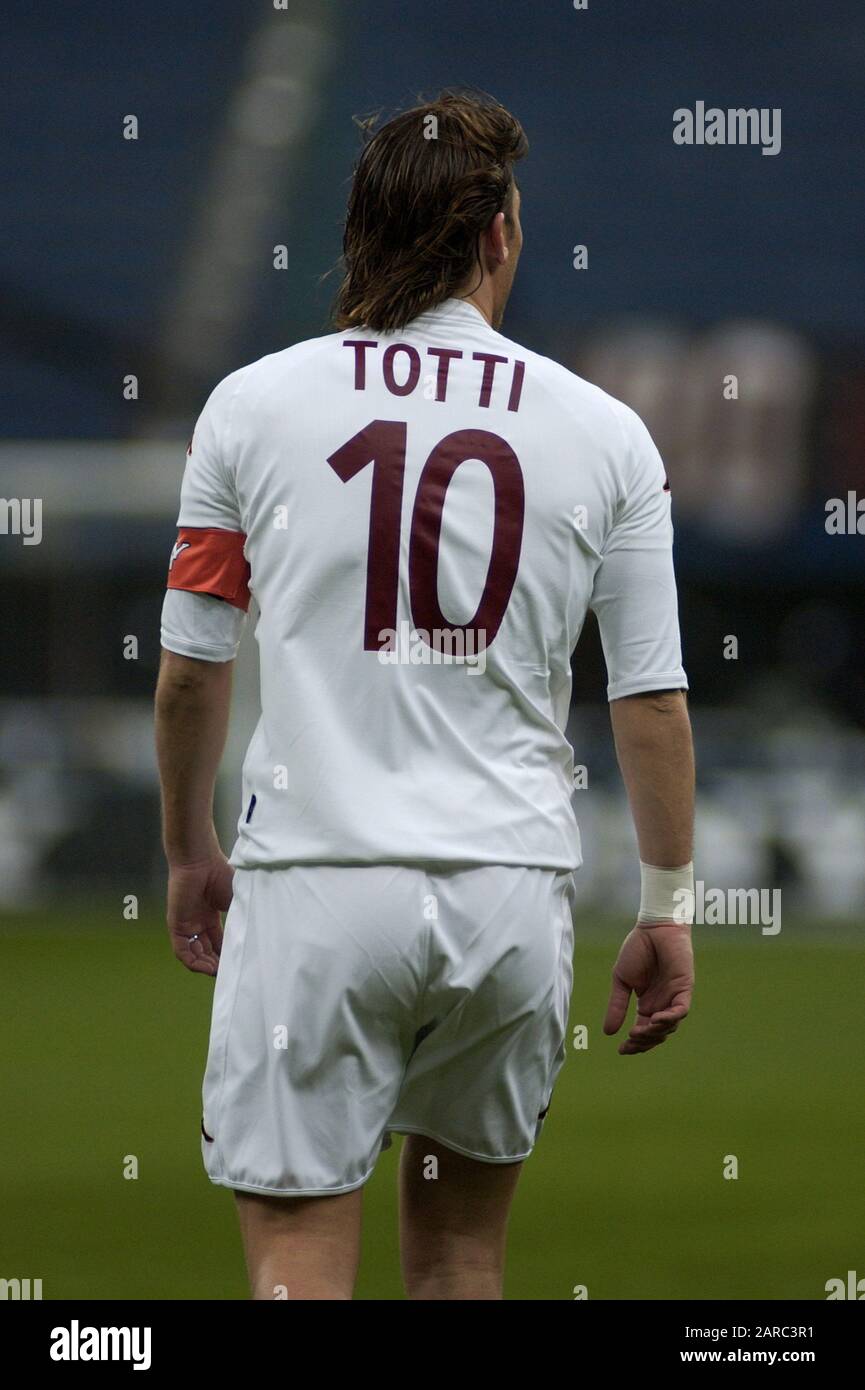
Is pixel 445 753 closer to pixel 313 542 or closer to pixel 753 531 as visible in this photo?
pixel 313 542

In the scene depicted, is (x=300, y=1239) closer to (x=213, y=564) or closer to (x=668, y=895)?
(x=668, y=895)

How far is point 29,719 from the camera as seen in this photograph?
17109 mm

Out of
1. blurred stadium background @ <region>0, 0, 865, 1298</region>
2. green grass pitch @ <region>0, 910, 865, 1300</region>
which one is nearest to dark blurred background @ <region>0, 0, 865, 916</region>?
blurred stadium background @ <region>0, 0, 865, 1298</region>

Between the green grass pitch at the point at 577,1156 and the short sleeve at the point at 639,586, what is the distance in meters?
2.06

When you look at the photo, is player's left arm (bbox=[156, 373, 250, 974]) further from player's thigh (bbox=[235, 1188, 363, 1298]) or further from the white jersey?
player's thigh (bbox=[235, 1188, 363, 1298])

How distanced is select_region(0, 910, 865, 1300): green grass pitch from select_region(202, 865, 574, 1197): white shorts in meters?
1.87

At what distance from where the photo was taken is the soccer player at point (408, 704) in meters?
2.18

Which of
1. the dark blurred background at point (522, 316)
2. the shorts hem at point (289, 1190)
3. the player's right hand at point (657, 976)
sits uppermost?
the dark blurred background at point (522, 316)

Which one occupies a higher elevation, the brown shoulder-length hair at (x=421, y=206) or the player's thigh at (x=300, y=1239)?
the brown shoulder-length hair at (x=421, y=206)

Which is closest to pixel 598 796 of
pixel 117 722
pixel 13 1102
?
pixel 117 722

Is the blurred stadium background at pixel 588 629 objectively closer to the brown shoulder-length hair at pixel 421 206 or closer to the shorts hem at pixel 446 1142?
the shorts hem at pixel 446 1142

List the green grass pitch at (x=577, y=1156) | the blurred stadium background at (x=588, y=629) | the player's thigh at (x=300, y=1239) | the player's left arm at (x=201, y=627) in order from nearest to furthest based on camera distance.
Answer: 1. the player's thigh at (x=300, y=1239)
2. the player's left arm at (x=201, y=627)
3. the green grass pitch at (x=577, y=1156)
4. the blurred stadium background at (x=588, y=629)

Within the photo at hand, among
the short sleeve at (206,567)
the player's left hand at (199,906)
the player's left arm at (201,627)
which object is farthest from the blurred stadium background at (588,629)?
the short sleeve at (206,567)

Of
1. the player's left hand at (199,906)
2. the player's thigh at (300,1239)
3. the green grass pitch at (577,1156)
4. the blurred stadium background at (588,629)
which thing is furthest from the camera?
the blurred stadium background at (588,629)
